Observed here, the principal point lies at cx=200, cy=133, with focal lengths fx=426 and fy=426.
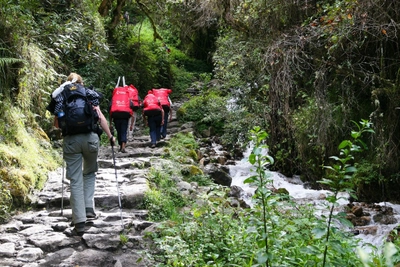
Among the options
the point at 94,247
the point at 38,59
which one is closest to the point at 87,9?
the point at 38,59

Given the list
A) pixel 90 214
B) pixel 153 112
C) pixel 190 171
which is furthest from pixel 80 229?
pixel 153 112

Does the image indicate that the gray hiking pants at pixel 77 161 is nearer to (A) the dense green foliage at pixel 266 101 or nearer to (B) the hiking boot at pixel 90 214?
(B) the hiking boot at pixel 90 214

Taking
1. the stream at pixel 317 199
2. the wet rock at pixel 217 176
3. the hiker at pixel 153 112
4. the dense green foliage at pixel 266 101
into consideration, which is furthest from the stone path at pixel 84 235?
the hiker at pixel 153 112

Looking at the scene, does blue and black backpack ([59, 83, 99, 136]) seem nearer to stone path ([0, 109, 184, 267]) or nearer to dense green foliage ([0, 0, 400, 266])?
stone path ([0, 109, 184, 267])

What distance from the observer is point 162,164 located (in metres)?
9.19

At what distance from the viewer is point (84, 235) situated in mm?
5492

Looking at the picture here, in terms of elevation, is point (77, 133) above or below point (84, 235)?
above

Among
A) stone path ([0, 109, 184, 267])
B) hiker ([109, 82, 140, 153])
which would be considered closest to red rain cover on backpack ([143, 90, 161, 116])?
hiker ([109, 82, 140, 153])

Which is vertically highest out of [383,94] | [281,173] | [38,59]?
[38,59]

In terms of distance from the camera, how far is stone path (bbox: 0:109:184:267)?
4.91 meters

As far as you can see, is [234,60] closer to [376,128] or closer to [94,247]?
[376,128]

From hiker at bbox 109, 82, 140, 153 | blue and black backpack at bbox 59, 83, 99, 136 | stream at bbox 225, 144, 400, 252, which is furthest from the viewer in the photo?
hiker at bbox 109, 82, 140, 153

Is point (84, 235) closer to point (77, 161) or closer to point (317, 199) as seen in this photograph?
point (77, 161)

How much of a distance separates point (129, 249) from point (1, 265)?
1.44m
